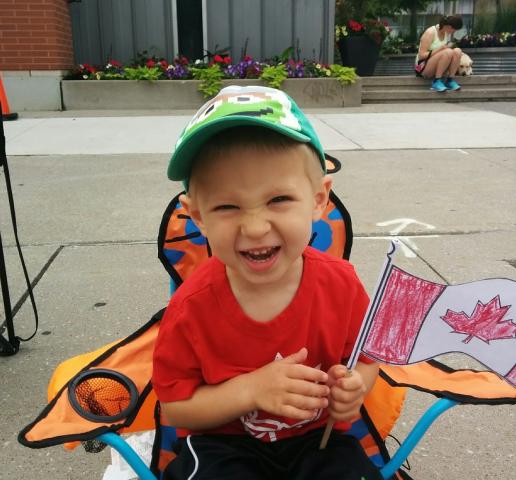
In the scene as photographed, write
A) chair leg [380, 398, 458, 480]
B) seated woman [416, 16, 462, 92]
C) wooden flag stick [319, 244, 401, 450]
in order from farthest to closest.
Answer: seated woman [416, 16, 462, 92] < chair leg [380, 398, 458, 480] < wooden flag stick [319, 244, 401, 450]

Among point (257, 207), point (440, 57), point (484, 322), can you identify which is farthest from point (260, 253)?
Result: point (440, 57)

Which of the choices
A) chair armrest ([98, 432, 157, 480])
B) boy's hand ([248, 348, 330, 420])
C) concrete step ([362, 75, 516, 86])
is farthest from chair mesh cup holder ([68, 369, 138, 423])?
concrete step ([362, 75, 516, 86])

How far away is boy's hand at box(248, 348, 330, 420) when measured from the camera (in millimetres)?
1224

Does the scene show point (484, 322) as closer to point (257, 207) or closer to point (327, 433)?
point (327, 433)

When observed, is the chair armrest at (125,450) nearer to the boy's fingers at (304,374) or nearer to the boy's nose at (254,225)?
the boy's fingers at (304,374)

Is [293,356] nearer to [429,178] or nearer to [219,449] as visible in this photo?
[219,449]

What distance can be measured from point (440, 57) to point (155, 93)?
16.0 feet

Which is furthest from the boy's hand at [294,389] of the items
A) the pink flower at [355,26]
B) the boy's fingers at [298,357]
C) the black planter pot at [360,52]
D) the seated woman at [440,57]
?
the pink flower at [355,26]

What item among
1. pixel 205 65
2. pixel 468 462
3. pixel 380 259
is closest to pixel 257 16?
pixel 205 65

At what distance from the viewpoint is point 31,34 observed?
343 inches

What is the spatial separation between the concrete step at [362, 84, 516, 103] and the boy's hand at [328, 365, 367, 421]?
30.9 ft

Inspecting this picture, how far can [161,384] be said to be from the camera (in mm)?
1362

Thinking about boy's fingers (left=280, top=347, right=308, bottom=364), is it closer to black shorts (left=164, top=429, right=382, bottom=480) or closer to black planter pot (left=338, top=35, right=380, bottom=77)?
black shorts (left=164, top=429, right=382, bottom=480)

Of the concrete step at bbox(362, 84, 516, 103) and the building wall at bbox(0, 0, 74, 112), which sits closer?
the building wall at bbox(0, 0, 74, 112)
